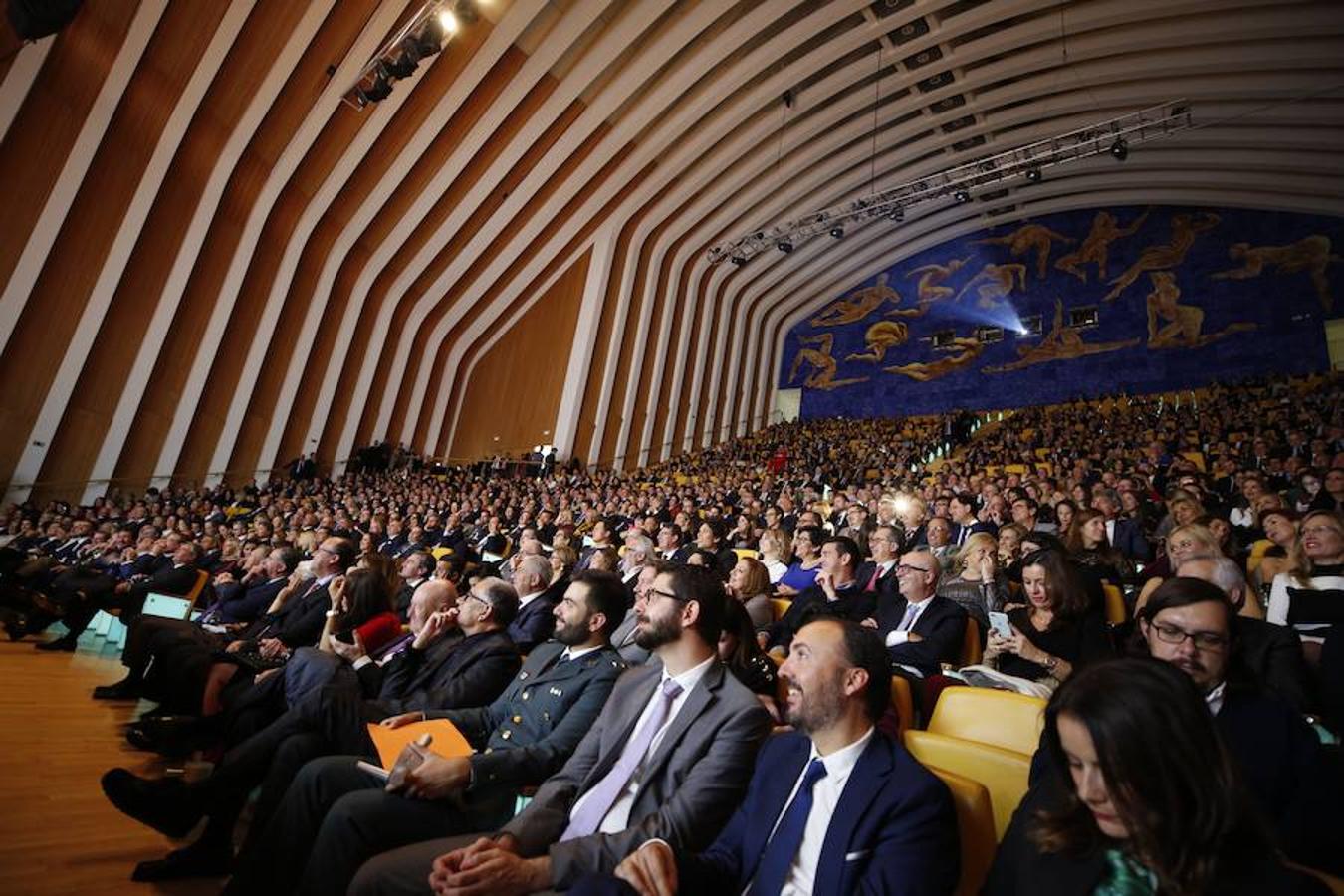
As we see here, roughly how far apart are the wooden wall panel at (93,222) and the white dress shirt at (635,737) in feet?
38.5

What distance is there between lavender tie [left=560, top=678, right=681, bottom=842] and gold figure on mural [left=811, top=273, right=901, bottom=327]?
1969 centimetres

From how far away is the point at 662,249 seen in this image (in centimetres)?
1708

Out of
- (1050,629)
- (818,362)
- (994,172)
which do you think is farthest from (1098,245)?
(1050,629)

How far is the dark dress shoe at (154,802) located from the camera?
6.30 ft

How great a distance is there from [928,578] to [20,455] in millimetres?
12109

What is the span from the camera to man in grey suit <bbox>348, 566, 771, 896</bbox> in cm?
145

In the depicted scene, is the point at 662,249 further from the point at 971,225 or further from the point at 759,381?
the point at 971,225

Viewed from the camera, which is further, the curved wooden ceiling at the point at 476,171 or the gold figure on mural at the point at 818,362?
the gold figure on mural at the point at 818,362

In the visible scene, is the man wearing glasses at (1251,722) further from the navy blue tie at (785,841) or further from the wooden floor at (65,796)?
the wooden floor at (65,796)

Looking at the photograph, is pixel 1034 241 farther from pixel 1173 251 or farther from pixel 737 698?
pixel 737 698

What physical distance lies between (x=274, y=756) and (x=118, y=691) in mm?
2224

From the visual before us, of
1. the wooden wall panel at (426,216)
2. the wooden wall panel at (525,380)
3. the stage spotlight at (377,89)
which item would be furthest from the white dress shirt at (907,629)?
the wooden wall panel at (525,380)

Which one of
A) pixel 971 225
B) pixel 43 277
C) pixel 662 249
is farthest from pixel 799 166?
pixel 43 277

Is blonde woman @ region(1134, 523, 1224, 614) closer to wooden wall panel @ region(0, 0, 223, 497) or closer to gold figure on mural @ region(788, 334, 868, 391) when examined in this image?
wooden wall panel @ region(0, 0, 223, 497)
